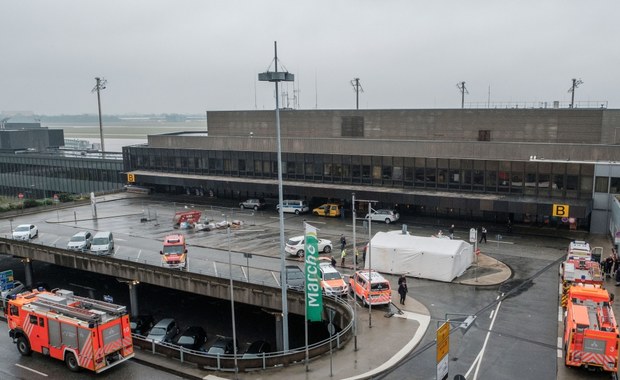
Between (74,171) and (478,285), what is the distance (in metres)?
78.4

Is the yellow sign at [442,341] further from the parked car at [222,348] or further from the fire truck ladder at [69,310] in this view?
the fire truck ladder at [69,310]

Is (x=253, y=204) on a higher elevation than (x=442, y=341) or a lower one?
lower

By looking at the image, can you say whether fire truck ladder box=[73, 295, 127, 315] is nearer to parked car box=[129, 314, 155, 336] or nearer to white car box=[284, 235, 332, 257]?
parked car box=[129, 314, 155, 336]

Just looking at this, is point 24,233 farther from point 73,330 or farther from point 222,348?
point 222,348

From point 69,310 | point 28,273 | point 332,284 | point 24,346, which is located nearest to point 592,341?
point 332,284

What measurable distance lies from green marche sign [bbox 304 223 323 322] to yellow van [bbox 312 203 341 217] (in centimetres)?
3424

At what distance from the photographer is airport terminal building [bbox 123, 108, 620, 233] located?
1941 inches

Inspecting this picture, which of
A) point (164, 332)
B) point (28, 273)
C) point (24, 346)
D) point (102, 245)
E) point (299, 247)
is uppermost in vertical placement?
point (102, 245)

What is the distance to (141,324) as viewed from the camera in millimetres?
35375

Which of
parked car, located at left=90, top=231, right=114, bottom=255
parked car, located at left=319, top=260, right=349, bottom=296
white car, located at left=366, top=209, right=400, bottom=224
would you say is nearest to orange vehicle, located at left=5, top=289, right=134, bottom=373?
parked car, located at left=319, top=260, right=349, bottom=296

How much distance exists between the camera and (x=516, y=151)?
51.3 meters

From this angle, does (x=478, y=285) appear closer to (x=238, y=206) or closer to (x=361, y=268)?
(x=361, y=268)

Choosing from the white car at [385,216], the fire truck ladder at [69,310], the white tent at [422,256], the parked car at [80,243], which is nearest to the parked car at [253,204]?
the white car at [385,216]

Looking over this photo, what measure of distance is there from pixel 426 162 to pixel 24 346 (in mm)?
41256
